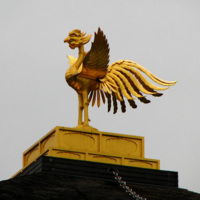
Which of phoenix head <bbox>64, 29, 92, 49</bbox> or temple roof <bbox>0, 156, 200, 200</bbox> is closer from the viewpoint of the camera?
temple roof <bbox>0, 156, 200, 200</bbox>

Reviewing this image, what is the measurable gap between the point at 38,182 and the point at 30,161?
5.49m

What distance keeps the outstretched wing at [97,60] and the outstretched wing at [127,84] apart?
1.40 feet

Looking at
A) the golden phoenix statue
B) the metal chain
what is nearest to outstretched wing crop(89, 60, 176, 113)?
the golden phoenix statue

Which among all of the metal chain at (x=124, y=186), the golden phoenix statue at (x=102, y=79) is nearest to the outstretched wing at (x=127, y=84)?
the golden phoenix statue at (x=102, y=79)

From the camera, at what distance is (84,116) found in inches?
1989

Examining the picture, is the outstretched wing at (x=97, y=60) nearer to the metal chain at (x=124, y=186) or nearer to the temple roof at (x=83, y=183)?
the temple roof at (x=83, y=183)

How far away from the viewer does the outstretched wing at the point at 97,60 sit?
50469mm

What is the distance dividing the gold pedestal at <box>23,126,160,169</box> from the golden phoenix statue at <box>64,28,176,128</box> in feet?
4.79

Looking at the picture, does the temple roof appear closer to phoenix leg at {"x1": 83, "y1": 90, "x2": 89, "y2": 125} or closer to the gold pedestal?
the gold pedestal

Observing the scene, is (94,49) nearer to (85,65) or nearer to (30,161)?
(85,65)

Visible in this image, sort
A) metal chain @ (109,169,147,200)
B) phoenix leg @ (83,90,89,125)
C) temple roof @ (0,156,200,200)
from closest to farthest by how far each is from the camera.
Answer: temple roof @ (0,156,200,200)
metal chain @ (109,169,147,200)
phoenix leg @ (83,90,89,125)

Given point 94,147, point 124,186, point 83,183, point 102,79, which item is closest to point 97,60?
point 102,79

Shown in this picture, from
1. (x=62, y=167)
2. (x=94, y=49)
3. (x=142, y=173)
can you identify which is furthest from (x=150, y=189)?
(x=94, y=49)

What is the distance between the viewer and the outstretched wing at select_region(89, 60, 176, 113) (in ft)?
166
